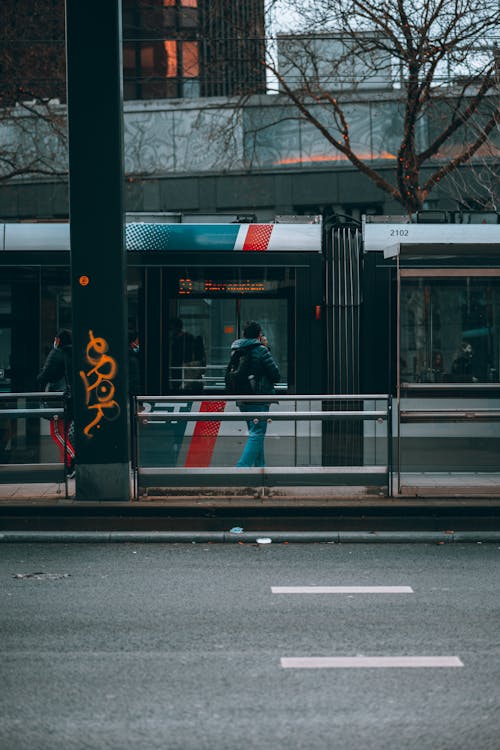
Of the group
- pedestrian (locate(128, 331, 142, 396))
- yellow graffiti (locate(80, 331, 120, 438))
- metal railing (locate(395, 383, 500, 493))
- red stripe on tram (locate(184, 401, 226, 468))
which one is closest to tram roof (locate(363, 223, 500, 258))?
metal railing (locate(395, 383, 500, 493))

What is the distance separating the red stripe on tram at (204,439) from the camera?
10406 mm

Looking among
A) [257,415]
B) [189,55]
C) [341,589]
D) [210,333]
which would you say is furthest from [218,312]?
[189,55]

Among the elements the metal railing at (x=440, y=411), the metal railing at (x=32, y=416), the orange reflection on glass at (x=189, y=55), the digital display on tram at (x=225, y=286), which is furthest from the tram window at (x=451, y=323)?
the orange reflection on glass at (x=189, y=55)

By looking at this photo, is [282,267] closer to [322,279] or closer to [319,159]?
[322,279]

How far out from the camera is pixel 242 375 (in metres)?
12.2

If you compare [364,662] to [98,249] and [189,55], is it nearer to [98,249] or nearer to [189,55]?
[98,249]

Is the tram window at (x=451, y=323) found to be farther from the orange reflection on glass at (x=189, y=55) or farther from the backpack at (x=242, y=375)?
the orange reflection on glass at (x=189, y=55)

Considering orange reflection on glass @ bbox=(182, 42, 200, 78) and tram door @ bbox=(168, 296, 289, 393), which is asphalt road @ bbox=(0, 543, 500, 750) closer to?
tram door @ bbox=(168, 296, 289, 393)

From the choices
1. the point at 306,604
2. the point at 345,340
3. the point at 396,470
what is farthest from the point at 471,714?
the point at 345,340

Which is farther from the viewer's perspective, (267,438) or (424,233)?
(424,233)

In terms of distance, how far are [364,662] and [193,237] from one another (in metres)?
9.45

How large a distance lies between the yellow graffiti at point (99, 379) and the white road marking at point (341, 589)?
11.7 ft

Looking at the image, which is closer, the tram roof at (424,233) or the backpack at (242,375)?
the backpack at (242,375)

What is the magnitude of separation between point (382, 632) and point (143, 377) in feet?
27.9
